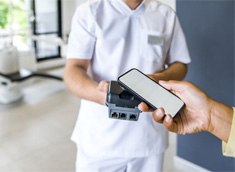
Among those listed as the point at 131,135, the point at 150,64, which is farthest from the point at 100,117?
the point at 150,64

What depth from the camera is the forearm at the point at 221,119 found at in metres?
0.91

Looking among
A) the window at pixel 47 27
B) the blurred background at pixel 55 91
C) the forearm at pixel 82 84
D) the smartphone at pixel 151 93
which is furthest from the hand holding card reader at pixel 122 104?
the window at pixel 47 27

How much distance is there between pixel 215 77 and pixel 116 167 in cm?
107

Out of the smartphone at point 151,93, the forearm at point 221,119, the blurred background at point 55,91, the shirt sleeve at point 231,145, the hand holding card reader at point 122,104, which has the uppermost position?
the smartphone at point 151,93

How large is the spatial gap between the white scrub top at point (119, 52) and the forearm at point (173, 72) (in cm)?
4

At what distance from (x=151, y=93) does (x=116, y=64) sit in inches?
12.4

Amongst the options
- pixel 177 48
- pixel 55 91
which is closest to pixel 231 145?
pixel 177 48

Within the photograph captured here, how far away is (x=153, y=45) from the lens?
3.76 feet

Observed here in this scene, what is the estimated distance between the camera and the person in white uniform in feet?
3.64

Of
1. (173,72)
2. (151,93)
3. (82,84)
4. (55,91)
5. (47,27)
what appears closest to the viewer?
(151,93)

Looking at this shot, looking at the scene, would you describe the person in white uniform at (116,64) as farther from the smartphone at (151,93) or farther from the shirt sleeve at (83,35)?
the smartphone at (151,93)

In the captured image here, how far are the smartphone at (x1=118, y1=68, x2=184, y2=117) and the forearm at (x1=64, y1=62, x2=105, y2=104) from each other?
0.18 m

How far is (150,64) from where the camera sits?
113 cm

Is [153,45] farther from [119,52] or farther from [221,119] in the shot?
[221,119]
